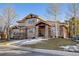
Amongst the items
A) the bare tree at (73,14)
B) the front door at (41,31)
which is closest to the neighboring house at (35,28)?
the front door at (41,31)

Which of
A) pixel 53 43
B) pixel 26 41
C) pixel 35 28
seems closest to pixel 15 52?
pixel 26 41

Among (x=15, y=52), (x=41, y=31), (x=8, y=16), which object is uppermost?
(x=8, y=16)

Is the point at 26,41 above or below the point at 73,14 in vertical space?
below

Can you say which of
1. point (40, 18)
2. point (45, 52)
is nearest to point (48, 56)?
point (45, 52)

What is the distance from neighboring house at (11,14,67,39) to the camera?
6012 mm

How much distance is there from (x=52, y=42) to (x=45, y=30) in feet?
0.63

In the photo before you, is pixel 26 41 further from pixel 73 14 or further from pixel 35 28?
pixel 73 14

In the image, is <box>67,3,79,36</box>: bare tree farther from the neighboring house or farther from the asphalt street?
the asphalt street

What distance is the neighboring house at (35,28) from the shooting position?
6.01m

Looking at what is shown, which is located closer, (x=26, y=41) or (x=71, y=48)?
(x=71, y=48)

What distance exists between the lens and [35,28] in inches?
238

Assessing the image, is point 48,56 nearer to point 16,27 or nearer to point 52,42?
point 52,42

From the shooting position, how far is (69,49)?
5.96m

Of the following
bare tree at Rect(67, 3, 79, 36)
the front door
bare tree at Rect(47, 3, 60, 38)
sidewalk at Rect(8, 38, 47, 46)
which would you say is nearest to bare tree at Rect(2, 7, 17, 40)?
sidewalk at Rect(8, 38, 47, 46)
